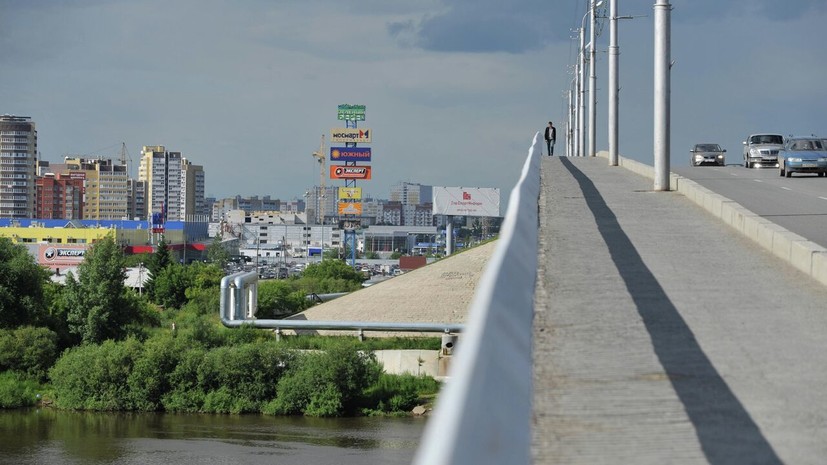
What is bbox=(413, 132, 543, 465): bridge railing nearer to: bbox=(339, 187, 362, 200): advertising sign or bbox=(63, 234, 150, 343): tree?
bbox=(63, 234, 150, 343): tree

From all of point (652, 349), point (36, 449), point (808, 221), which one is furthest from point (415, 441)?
point (652, 349)

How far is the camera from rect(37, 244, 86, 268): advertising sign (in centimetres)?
15425

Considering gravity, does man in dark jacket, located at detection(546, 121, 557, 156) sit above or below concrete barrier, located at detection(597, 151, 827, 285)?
above

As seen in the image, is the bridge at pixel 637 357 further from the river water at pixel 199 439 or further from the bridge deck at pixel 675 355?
the river water at pixel 199 439

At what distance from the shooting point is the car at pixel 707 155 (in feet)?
191

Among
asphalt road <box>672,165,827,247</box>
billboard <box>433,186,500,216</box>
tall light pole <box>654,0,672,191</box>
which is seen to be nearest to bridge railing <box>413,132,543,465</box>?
asphalt road <box>672,165,827,247</box>

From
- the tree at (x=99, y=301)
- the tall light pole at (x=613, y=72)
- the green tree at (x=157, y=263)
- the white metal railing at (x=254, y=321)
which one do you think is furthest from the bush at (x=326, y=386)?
the green tree at (x=157, y=263)

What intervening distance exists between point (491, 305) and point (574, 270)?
22.5ft

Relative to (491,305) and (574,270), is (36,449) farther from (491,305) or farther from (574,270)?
(491,305)

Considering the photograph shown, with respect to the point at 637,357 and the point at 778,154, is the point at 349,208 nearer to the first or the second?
the point at 778,154

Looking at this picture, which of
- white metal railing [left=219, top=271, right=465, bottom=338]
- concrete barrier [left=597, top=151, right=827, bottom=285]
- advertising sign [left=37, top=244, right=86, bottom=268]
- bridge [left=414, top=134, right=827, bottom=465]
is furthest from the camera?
advertising sign [left=37, top=244, right=86, bottom=268]

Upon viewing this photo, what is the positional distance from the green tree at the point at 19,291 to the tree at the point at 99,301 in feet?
5.92

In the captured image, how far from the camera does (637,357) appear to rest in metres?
7.86

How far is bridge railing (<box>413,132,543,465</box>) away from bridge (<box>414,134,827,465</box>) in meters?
0.01
